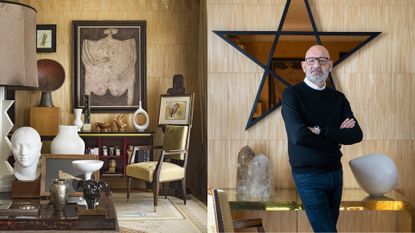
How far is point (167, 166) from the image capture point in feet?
24.2

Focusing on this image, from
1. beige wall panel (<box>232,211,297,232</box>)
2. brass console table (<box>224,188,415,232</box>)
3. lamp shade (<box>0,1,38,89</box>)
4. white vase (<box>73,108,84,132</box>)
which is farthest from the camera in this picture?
white vase (<box>73,108,84,132</box>)

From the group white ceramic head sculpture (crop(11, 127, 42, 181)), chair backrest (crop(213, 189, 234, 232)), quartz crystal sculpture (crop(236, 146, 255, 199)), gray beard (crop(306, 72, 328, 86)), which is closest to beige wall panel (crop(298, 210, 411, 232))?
quartz crystal sculpture (crop(236, 146, 255, 199))

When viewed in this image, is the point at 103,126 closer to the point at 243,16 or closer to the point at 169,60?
the point at 169,60

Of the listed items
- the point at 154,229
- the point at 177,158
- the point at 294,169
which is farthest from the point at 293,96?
the point at 177,158

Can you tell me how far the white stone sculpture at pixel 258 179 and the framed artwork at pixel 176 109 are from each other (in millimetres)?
3436

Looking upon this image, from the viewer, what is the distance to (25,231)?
9.77ft

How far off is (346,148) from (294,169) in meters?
1.21

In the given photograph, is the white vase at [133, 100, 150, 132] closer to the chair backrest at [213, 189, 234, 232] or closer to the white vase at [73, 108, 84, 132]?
the white vase at [73, 108, 84, 132]

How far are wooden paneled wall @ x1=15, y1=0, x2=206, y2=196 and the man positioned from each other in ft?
16.1

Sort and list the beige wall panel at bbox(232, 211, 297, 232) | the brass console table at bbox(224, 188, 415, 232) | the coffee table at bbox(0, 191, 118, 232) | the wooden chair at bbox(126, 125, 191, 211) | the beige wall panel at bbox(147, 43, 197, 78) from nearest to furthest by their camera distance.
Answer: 1. the coffee table at bbox(0, 191, 118, 232)
2. the brass console table at bbox(224, 188, 415, 232)
3. the beige wall panel at bbox(232, 211, 297, 232)
4. the wooden chair at bbox(126, 125, 191, 211)
5. the beige wall panel at bbox(147, 43, 197, 78)

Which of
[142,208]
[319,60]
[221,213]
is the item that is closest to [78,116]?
[142,208]

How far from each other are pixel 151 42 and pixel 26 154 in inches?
193

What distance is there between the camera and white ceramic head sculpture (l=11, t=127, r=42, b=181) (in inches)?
159

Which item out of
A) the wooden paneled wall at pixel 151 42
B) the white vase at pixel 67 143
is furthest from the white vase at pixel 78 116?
the white vase at pixel 67 143
